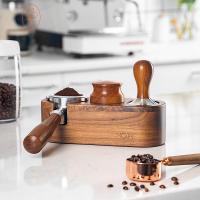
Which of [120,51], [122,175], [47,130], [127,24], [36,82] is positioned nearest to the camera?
[122,175]

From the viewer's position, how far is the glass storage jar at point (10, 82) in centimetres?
144

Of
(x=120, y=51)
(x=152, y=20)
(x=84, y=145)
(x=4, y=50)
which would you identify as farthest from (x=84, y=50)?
(x=84, y=145)

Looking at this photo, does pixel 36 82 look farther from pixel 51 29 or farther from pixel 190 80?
pixel 190 80

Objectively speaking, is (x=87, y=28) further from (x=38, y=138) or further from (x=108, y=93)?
(x=38, y=138)

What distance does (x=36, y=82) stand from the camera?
2766 mm

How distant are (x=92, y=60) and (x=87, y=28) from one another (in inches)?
8.5

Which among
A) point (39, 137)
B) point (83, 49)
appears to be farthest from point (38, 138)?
point (83, 49)

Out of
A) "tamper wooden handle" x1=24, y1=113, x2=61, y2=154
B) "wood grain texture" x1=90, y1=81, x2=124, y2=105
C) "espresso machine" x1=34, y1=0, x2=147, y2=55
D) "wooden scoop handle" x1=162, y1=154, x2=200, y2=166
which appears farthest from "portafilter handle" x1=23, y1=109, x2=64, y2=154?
"espresso machine" x1=34, y1=0, x2=147, y2=55

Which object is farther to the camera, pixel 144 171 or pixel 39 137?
pixel 39 137

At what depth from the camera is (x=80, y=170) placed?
1053 millimetres

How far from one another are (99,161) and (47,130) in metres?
0.13

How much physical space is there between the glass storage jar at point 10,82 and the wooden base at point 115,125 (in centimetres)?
24

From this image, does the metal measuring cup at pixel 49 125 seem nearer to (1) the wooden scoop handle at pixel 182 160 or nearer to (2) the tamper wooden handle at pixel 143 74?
(2) the tamper wooden handle at pixel 143 74

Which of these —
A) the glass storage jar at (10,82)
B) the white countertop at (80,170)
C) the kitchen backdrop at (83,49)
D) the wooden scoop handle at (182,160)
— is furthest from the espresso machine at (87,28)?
the wooden scoop handle at (182,160)
